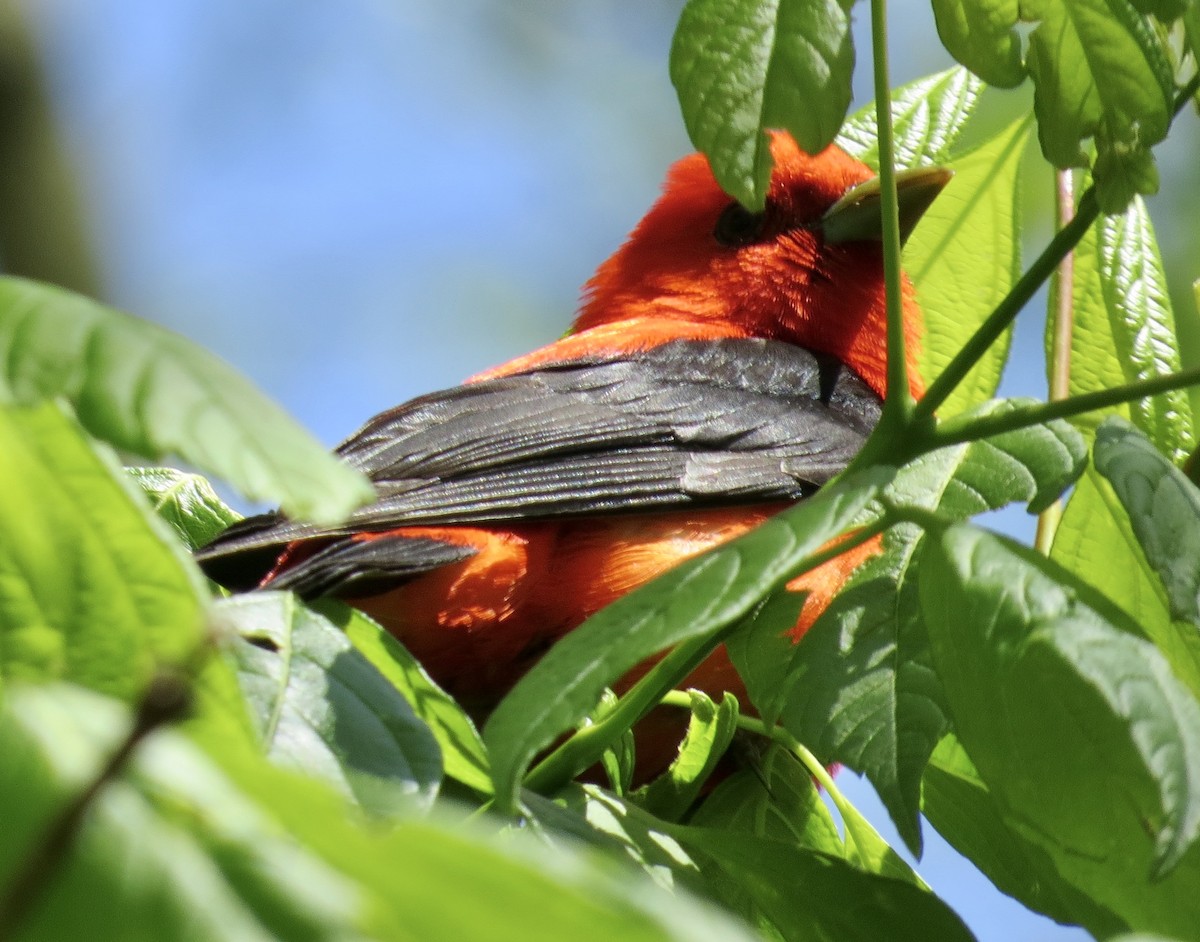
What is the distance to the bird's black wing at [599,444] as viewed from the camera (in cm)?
272

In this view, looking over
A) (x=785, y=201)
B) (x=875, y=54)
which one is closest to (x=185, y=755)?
(x=875, y=54)

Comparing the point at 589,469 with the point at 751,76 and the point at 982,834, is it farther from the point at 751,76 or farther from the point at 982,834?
the point at 751,76

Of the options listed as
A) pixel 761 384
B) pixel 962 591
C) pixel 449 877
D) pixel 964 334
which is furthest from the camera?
pixel 761 384

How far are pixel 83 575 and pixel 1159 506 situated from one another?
955 millimetres

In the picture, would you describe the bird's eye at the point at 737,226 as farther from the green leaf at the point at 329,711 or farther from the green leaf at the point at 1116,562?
the green leaf at the point at 329,711

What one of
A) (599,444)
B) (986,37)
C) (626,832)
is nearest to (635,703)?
(626,832)

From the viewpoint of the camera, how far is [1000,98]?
706 cm

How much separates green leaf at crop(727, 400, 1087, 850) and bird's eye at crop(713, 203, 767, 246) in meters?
2.17

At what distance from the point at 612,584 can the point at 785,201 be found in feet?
4.83

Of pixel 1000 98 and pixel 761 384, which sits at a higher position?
pixel 1000 98

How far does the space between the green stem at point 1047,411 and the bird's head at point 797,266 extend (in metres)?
2.20

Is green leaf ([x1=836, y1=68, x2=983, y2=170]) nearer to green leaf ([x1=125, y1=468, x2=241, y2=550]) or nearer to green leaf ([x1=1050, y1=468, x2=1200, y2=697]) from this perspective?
green leaf ([x1=1050, y1=468, x2=1200, y2=697])

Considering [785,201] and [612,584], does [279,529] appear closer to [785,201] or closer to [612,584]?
[612,584]

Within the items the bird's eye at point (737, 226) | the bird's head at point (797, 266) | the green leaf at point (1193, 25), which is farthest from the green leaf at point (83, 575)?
the bird's eye at point (737, 226)
